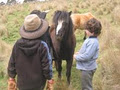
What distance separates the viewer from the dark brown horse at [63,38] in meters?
5.34

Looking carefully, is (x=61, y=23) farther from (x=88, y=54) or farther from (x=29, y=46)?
(x=29, y=46)

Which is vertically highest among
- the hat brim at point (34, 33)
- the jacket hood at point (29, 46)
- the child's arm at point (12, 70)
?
the hat brim at point (34, 33)

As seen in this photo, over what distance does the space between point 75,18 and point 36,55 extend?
6.40m

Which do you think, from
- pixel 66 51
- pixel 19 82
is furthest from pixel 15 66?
pixel 66 51

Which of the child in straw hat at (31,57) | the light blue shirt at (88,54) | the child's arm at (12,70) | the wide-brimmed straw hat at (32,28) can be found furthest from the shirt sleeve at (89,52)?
the child's arm at (12,70)

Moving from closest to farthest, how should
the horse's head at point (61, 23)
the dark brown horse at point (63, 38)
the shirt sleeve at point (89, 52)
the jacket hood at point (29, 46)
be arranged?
the jacket hood at point (29, 46) → the shirt sleeve at point (89, 52) → the horse's head at point (61, 23) → the dark brown horse at point (63, 38)

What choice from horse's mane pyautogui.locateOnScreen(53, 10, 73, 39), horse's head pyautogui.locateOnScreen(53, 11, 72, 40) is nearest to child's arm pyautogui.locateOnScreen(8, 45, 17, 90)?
horse's head pyautogui.locateOnScreen(53, 11, 72, 40)

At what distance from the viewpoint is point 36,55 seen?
12.2ft

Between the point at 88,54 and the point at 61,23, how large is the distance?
1269mm

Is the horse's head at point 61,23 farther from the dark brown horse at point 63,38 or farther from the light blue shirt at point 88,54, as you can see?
the light blue shirt at point 88,54

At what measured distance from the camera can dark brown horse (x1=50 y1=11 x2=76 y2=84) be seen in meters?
5.34

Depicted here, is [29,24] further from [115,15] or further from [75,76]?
[115,15]

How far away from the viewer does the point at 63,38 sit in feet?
18.4

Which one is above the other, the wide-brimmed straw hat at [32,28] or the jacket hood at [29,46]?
the wide-brimmed straw hat at [32,28]
